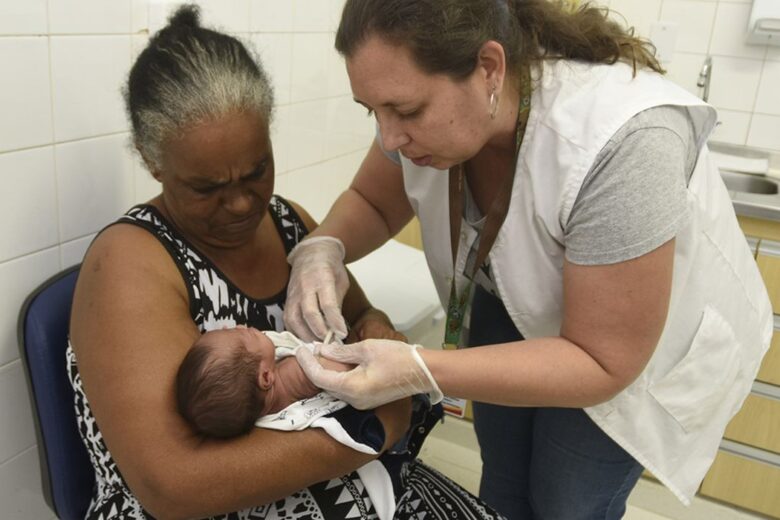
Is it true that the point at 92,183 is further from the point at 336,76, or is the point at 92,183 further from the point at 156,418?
the point at 336,76

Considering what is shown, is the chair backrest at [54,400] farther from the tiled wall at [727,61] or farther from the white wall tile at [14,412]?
the tiled wall at [727,61]

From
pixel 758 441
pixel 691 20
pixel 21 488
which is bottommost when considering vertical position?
pixel 758 441

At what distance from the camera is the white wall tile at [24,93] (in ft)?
4.02

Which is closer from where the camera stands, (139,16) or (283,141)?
(139,16)

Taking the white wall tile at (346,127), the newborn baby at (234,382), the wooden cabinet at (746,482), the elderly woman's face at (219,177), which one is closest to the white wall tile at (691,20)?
the white wall tile at (346,127)

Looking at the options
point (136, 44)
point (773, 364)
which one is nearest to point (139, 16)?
point (136, 44)

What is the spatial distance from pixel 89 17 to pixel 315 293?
0.69 m

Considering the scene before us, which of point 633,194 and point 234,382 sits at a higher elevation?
point 633,194

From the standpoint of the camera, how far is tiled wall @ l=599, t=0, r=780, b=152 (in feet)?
8.64

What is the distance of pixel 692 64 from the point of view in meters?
2.74

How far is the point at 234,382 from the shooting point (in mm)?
1117

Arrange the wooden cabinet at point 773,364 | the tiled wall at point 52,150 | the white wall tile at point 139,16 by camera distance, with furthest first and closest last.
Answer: the wooden cabinet at point 773,364 < the white wall tile at point 139,16 < the tiled wall at point 52,150

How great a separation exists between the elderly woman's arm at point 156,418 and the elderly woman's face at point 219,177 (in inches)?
4.5

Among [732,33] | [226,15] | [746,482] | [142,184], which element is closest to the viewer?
[142,184]
